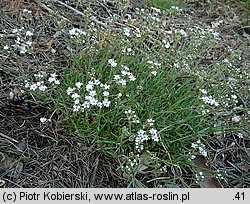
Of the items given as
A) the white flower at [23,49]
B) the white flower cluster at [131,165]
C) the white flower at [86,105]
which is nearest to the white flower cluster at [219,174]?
the white flower cluster at [131,165]

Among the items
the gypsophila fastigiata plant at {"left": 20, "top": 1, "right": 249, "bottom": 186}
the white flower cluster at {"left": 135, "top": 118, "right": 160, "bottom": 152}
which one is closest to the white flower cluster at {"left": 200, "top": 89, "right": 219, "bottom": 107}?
the gypsophila fastigiata plant at {"left": 20, "top": 1, "right": 249, "bottom": 186}

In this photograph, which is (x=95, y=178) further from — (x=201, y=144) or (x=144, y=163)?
(x=201, y=144)

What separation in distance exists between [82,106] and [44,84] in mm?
318

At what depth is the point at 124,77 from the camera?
8.30 feet

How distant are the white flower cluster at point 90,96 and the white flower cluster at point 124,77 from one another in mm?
64

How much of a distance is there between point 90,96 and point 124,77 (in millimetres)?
234

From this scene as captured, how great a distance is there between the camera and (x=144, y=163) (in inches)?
96.0

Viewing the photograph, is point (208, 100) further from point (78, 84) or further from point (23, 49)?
point (23, 49)

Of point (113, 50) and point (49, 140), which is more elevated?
point (113, 50)

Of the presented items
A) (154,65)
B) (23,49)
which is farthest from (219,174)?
(23,49)

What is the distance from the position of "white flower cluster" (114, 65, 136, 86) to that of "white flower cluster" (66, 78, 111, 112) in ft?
0.21

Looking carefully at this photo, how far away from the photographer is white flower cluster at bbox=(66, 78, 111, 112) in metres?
2.36

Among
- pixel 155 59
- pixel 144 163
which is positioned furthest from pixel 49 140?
pixel 155 59

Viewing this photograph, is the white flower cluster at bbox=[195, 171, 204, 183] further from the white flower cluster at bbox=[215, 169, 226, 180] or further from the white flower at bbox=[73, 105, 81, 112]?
the white flower at bbox=[73, 105, 81, 112]
